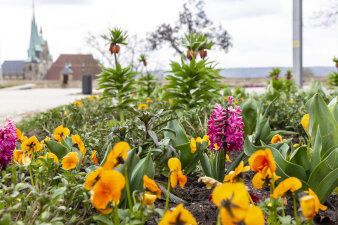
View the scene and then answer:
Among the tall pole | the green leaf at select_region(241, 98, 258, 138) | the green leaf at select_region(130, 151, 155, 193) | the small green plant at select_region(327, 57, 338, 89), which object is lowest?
the green leaf at select_region(130, 151, 155, 193)

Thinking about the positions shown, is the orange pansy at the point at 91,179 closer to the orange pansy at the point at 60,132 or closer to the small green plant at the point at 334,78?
the orange pansy at the point at 60,132

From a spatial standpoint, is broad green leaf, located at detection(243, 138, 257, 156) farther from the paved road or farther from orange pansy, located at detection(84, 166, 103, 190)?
the paved road

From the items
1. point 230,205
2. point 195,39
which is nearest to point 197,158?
point 230,205

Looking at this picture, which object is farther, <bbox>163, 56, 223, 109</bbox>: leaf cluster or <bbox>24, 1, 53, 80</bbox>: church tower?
<bbox>24, 1, 53, 80</bbox>: church tower

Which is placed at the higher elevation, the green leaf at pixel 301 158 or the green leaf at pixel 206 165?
the green leaf at pixel 301 158

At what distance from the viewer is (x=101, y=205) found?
44.4 inches

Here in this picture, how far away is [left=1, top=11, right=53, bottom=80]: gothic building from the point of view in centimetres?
7775

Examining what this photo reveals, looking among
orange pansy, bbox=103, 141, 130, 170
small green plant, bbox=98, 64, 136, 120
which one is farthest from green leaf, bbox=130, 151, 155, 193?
small green plant, bbox=98, 64, 136, 120

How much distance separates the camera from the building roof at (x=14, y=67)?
275ft

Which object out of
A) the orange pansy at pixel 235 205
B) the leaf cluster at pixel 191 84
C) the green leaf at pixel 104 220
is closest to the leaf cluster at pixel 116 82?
the leaf cluster at pixel 191 84

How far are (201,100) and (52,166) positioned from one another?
328cm

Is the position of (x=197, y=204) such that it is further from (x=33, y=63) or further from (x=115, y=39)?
(x=33, y=63)

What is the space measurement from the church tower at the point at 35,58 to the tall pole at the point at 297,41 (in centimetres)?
7343

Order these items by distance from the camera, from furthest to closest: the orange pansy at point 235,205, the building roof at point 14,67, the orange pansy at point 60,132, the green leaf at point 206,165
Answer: the building roof at point 14,67 < the orange pansy at point 60,132 < the green leaf at point 206,165 < the orange pansy at point 235,205
